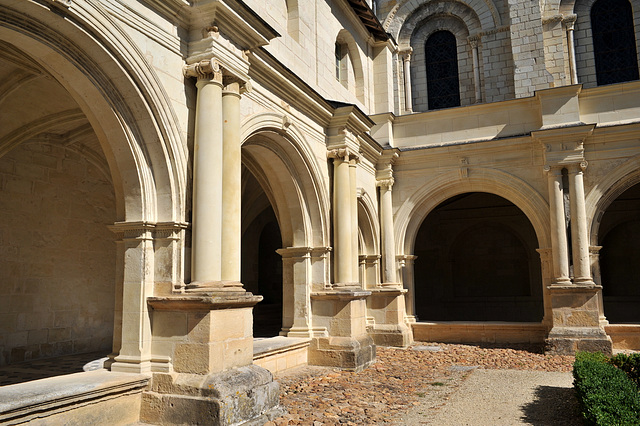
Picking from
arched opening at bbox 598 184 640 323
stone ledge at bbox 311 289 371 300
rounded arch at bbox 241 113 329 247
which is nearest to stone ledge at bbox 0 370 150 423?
stone ledge at bbox 311 289 371 300

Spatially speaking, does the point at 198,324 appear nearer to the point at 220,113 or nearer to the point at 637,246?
the point at 220,113

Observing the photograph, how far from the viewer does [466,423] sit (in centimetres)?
631

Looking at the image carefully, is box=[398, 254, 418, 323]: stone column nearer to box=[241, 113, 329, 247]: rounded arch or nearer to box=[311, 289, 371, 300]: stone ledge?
box=[311, 289, 371, 300]: stone ledge

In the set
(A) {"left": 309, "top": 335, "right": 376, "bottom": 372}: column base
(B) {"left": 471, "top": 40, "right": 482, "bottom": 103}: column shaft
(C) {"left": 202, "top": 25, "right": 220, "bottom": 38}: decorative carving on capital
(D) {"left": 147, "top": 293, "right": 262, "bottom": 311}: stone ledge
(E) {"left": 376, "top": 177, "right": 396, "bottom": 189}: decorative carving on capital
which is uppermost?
(B) {"left": 471, "top": 40, "right": 482, "bottom": 103}: column shaft

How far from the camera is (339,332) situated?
992 cm

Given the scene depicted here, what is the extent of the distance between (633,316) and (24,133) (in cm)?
1800

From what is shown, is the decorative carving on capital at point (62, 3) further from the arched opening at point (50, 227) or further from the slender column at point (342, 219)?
the slender column at point (342, 219)

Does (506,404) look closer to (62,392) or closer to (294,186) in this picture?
(294,186)

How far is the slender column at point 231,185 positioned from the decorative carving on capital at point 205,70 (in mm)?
283

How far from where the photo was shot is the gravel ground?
6572mm

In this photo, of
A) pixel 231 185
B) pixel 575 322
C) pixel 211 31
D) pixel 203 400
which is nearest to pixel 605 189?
pixel 575 322

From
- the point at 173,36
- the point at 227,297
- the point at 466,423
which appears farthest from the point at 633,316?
the point at 173,36

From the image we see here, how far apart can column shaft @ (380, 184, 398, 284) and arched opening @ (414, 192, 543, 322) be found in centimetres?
630

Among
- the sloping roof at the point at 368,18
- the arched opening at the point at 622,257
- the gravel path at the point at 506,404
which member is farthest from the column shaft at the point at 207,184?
the arched opening at the point at 622,257
